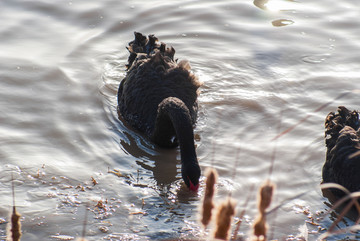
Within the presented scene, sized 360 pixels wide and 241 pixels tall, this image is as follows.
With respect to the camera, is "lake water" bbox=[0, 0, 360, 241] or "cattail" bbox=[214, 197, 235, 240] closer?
"cattail" bbox=[214, 197, 235, 240]

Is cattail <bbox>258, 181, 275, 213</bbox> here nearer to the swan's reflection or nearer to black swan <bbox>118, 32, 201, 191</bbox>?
the swan's reflection

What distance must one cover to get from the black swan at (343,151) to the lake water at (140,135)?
0.95 ft

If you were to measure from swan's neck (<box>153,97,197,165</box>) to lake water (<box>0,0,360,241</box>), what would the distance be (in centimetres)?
23

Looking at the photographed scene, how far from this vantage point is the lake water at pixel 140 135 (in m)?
4.98

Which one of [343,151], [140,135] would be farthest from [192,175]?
[140,135]

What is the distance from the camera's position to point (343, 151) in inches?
217

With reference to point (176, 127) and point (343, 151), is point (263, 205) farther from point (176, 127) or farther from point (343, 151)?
point (176, 127)

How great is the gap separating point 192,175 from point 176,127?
980mm

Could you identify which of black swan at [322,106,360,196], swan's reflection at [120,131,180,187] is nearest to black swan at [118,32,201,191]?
swan's reflection at [120,131,180,187]

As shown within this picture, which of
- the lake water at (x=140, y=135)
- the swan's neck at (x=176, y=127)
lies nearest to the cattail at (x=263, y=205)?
the lake water at (x=140, y=135)

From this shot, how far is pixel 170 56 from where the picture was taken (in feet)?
24.9

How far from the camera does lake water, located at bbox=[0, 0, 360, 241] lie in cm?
498

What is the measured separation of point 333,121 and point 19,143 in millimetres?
3503

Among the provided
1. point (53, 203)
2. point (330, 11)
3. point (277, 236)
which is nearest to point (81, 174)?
point (53, 203)
